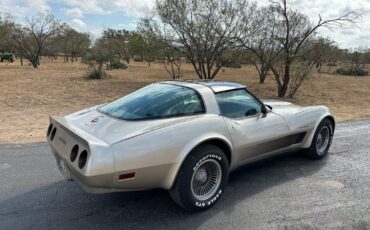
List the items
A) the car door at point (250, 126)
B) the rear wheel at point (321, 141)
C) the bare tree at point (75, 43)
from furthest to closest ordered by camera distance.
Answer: the bare tree at point (75, 43)
the rear wheel at point (321, 141)
the car door at point (250, 126)

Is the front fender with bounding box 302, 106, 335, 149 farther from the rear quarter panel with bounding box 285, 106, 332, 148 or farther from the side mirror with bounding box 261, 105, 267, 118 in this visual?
the side mirror with bounding box 261, 105, 267, 118

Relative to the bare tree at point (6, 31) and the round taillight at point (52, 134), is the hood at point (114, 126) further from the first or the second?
the bare tree at point (6, 31)

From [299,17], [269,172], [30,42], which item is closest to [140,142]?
[269,172]

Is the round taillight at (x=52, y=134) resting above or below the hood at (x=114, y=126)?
below

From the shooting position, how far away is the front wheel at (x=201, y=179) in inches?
123

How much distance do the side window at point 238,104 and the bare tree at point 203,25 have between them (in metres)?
12.8

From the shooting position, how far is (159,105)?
3.45m

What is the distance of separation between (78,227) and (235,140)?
1847 millimetres

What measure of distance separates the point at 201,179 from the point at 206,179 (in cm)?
8

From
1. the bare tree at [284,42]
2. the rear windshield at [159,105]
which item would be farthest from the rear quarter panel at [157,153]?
the bare tree at [284,42]

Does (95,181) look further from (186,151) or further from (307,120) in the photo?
(307,120)

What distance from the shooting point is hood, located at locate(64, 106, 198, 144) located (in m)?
2.91

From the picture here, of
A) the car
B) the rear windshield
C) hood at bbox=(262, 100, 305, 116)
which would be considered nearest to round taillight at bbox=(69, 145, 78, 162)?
the car

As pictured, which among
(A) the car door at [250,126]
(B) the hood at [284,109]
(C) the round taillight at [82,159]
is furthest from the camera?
(B) the hood at [284,109]
